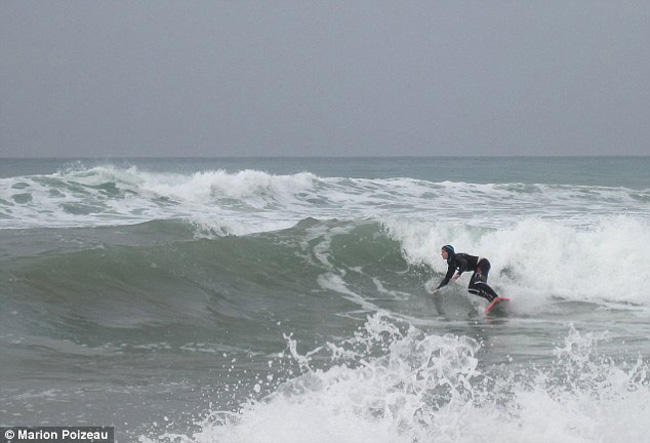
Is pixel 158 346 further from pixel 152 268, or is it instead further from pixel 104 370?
pixel 152 268

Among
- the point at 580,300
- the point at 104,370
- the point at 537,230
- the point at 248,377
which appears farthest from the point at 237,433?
the point at 537,230

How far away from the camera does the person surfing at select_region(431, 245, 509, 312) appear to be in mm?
13133

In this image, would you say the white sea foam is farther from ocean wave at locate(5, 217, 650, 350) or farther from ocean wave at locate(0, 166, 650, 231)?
ocean wave at locate(0, 166, 650, 231)

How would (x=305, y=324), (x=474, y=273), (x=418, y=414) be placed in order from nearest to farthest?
(x=418, y=414), (x=305, y=324), (x=474, y=273)

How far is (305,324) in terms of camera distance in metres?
11.6

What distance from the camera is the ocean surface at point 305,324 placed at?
20.5 feet

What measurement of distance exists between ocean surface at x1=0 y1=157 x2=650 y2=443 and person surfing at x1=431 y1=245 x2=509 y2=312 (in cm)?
24

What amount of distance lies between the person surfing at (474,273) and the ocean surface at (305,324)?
0.80ft

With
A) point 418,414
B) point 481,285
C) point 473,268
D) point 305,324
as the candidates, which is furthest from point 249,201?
point 418,414

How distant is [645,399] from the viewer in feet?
21.1

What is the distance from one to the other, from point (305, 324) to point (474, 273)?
10.9 ft

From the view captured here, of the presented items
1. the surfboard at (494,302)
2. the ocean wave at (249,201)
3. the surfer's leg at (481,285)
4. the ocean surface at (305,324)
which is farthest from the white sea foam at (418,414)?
the ocean wave at (249,201)

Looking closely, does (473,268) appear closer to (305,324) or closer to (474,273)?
(474,273)

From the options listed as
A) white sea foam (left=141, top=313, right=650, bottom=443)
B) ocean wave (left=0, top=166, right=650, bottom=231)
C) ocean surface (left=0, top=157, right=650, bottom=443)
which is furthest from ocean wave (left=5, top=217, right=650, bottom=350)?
white sea foam (left=141, top=313, right=650, bottom=443)
